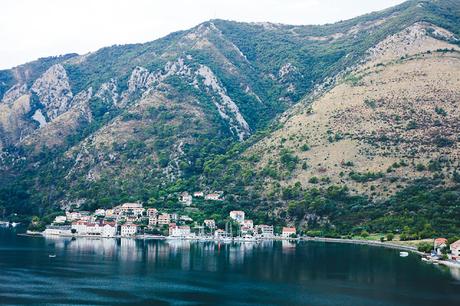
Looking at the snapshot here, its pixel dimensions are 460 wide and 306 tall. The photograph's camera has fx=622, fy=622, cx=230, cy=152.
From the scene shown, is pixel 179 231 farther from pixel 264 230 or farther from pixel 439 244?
pixel 439 244

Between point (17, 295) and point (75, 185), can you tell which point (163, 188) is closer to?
point (75, 185)

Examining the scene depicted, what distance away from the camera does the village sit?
12775 centimetres

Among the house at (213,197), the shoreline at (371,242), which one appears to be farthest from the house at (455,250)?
the house at (213,197)

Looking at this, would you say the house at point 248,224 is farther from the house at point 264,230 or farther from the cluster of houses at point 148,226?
the house at point 264,230

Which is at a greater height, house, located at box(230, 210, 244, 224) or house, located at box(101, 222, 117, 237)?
house, located at box(230, 210, 244, 224)

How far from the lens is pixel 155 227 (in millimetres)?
133250

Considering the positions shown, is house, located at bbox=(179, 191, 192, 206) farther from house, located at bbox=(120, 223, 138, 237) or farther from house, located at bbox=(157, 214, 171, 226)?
house, located at bbox=(120, 223, 138, 237)

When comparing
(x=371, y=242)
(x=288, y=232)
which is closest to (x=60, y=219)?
(x=288, y=232)

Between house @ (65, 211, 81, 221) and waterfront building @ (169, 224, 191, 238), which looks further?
house @ (65, 211, 81, 221)

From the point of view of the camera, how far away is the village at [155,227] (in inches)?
5030

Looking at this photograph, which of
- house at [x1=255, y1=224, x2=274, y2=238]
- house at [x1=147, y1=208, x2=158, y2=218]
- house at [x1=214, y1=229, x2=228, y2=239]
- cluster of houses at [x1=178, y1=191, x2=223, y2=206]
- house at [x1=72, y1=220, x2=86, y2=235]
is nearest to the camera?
house at [x1=214, y1=229, x2=228, y2=239]

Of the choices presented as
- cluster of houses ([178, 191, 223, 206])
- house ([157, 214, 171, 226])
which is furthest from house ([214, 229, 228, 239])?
cluster of houses ([178, 191, 223, 206])

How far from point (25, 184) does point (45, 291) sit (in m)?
120

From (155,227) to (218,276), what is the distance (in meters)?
64.7
